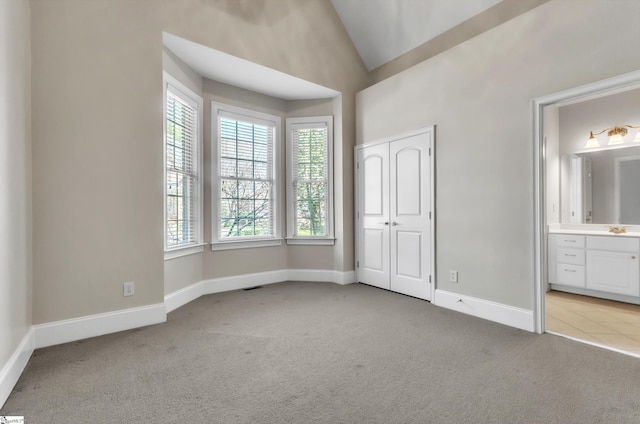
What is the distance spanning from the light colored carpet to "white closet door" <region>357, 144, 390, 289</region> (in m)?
1.40

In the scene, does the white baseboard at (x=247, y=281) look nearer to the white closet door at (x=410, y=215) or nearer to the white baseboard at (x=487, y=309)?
the white closet door at (x=410, y=215)

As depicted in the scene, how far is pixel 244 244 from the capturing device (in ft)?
15.0

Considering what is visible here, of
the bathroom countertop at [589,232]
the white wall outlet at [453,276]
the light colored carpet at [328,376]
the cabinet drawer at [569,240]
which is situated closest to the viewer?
the light colored carpet at [328,376]

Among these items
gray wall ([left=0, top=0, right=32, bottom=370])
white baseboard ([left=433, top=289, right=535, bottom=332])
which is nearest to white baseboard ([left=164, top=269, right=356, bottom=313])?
gray wall ([left=0, top=0, right=32, bottom=370])

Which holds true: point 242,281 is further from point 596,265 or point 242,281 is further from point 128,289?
point 596,265

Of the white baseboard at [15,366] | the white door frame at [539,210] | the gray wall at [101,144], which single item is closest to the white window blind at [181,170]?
the gray wall at [101,144]

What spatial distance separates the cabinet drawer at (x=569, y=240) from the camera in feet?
13.6

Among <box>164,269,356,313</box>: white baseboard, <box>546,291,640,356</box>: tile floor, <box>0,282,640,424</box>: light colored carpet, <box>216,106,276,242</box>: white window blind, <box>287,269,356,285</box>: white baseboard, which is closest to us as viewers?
<box>0,282,640,424</box>: light colored carpet

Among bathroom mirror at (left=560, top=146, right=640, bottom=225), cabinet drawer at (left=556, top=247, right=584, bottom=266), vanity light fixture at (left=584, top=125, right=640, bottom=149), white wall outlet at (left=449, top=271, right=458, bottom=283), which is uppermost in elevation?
vanity light fixture at (left=584, top=125, right=640, bottom=149)

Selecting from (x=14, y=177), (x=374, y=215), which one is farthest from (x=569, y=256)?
(x=14, y=177)

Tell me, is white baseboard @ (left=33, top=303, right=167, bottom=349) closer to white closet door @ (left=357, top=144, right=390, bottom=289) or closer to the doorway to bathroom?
white closet door @ (left=357, top=144, right=390, bottom=289)

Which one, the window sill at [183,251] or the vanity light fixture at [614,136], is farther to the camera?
Answer: the vanity light fixture at [614,136]

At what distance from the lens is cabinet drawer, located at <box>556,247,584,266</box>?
4.16m

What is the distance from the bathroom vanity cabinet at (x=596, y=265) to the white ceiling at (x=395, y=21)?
10.3ft
